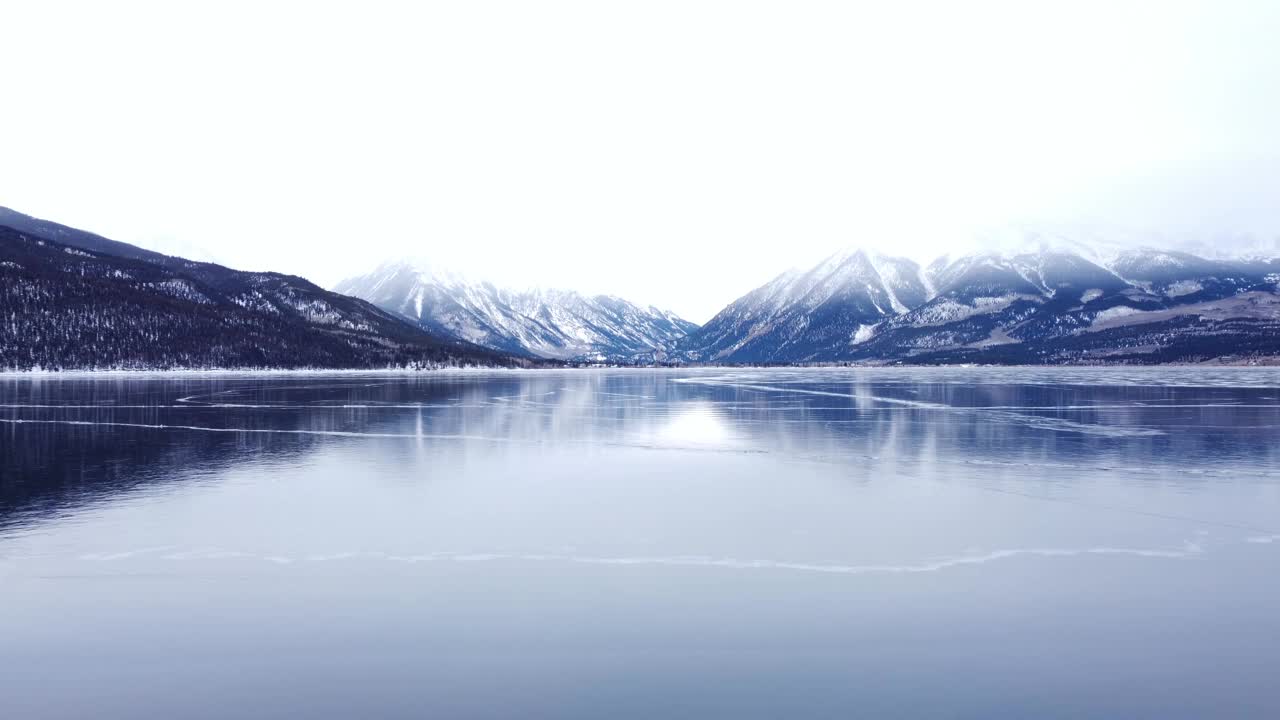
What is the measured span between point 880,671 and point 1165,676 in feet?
14.6

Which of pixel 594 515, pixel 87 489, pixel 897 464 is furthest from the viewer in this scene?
pixel 897 464

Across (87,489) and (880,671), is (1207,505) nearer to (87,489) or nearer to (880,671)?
(880,671)

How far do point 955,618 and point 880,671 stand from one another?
3.37 metres

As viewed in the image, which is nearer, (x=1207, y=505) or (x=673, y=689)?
(x=673, y=689)

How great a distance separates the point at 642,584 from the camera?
18.8 meters

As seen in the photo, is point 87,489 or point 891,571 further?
point 87,489

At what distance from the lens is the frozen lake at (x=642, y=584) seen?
1318cm

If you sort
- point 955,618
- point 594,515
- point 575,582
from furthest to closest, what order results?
point 594,515, point 575,582, point 955,618

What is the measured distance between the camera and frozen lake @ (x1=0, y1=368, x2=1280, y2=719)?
1318 cm

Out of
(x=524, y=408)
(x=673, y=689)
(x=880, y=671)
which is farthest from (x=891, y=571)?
(x=524, y=408)

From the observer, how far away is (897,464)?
124 ft

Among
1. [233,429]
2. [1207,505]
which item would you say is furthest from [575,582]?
[233,429]

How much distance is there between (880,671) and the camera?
1388cm

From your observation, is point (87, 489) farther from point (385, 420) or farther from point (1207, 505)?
point (1207, 505)
